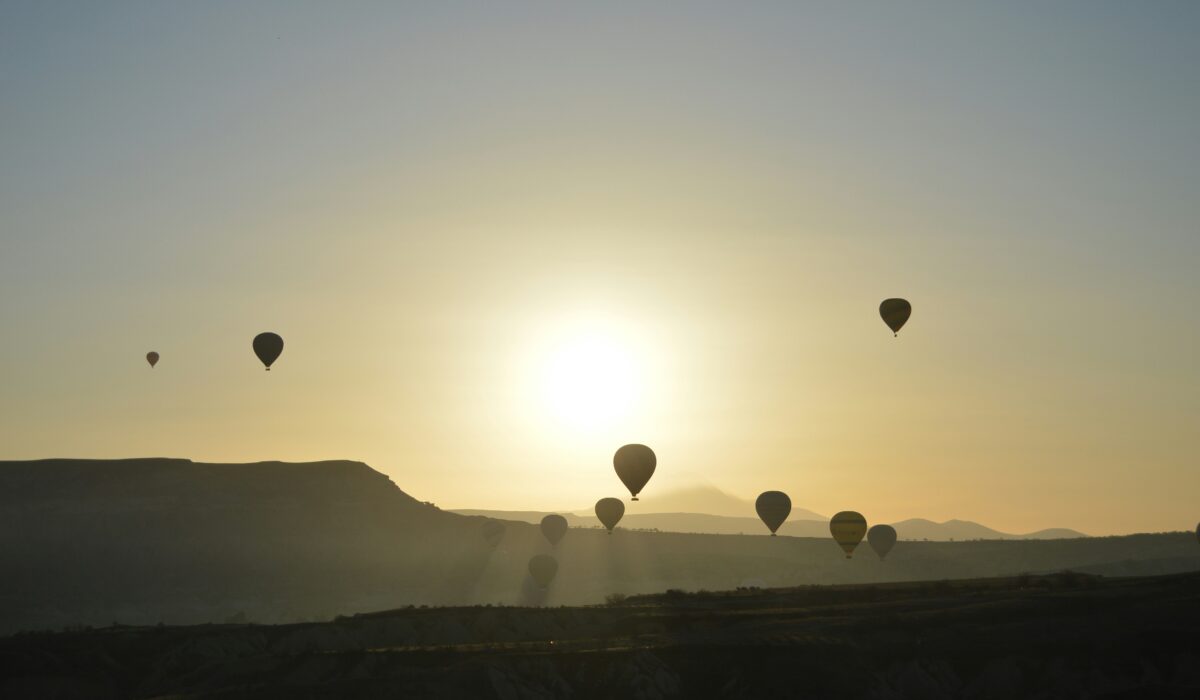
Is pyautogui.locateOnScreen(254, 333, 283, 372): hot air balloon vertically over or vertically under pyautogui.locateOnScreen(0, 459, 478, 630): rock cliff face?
over

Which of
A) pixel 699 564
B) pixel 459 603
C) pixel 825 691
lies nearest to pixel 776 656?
pixel 825 691

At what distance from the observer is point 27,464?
579 feet

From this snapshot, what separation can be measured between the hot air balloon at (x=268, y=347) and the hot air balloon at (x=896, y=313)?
45.3 metres

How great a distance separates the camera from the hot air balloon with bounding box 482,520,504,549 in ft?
602

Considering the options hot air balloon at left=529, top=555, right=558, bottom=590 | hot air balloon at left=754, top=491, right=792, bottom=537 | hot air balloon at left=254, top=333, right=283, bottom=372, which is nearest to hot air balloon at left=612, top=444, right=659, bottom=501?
hot air balloon at left=754, top=491, right=792, bottom=537

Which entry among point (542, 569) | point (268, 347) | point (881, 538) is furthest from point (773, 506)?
point (542, 569)

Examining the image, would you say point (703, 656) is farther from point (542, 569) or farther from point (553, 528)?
point (553, 528)

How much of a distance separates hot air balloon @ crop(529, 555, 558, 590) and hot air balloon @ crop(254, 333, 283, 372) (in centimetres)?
6974

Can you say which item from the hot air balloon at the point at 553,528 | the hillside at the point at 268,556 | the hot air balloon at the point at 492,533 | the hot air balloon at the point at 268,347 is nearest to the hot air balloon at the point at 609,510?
the hot air balloon at the point at 268,347

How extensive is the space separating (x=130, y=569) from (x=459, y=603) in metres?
38.1

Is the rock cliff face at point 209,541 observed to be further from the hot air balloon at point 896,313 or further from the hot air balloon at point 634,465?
the hot air balloon at point 896,313

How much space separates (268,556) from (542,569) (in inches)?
1310

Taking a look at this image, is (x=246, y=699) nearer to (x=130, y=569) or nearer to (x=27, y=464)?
(x=130, y=569)

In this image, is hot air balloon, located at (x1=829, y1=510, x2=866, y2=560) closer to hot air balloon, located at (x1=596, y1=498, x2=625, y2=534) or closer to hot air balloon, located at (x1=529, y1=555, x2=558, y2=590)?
hot air balloon, located at (x1=596, y1=498, x2=625, y2=534)
